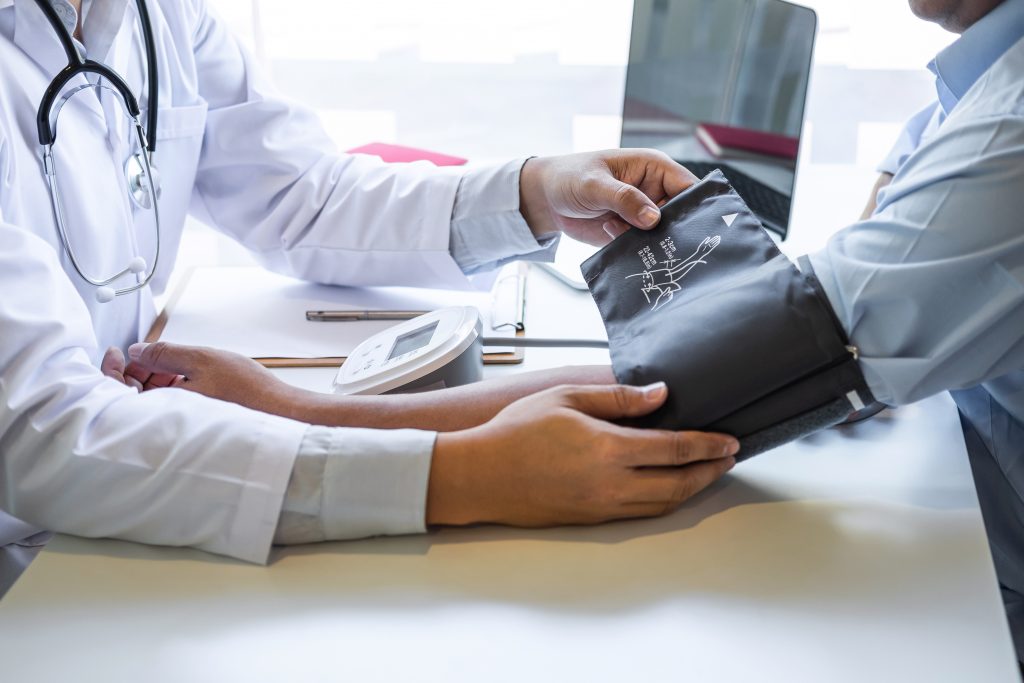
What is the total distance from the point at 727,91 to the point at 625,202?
64cm

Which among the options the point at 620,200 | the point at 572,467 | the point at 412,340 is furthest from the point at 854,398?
the point at 412,340

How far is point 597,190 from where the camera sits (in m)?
1.10

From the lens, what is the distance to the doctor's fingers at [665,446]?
786 millimetres

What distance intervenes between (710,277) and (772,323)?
0.10m

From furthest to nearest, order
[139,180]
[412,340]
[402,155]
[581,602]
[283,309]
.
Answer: [402,155] → [283,309] → [139,180] → [412,340] → [581,602]

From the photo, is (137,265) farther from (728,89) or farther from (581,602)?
(728,89)

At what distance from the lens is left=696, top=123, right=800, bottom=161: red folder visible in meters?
1.53

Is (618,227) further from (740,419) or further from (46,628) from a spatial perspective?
(46,628)

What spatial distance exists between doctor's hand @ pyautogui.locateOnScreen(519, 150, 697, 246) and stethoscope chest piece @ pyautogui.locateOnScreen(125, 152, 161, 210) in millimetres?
472

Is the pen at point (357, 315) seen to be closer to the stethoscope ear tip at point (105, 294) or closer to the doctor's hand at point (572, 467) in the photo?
the stethoscope ear tip at point (105, 294)

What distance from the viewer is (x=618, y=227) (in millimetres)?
1110

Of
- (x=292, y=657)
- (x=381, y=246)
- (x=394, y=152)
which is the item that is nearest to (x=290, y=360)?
(x=381, y=246)

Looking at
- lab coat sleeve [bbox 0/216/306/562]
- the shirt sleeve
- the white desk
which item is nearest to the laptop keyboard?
the shirt sleeve

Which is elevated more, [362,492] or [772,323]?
[772,323]
